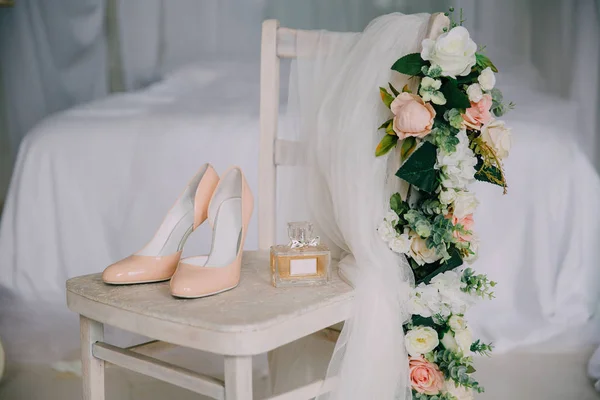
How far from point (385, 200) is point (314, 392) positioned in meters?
0.33

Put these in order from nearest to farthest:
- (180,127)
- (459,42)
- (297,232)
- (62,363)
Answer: (459,42) < (297,232) < (62,363) < (180,127)

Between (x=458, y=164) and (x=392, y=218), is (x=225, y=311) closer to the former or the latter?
(x=392, y=218)

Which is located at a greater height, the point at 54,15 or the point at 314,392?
the point at 54,15

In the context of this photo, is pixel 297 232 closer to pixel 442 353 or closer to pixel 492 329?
pixel 442 353

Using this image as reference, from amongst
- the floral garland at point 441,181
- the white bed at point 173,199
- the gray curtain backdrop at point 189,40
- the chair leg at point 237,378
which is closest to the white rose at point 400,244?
the floral garland at point 441,181

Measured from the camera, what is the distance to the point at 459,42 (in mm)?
1136

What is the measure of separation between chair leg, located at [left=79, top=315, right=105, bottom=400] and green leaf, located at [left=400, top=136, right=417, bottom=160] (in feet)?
1.92

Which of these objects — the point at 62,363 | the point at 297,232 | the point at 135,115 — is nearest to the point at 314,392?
the point at 297,232

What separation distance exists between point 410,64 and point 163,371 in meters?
0.61

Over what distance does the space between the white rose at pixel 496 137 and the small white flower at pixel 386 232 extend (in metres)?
0.21

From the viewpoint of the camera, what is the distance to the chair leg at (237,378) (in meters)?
1.04

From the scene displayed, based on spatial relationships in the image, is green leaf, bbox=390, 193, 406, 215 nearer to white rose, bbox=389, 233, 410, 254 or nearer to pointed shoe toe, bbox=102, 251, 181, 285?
white rose, bbox=389, 233, 410, 254

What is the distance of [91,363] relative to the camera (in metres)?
1.27

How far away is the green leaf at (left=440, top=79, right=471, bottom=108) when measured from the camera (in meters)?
1.17
